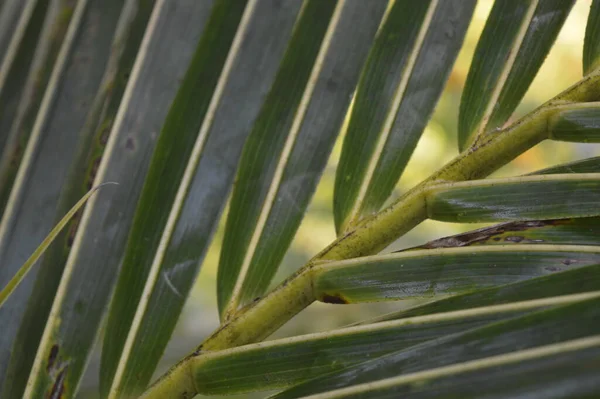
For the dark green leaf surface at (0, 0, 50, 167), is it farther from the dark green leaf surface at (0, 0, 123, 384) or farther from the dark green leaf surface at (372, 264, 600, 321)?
the dark green leaf surface at (372, 264, 600, 321)

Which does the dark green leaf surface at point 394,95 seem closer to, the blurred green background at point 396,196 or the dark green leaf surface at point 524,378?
the dark green leaf surface at point 524,378

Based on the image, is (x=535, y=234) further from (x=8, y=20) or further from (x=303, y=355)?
(x=8, y=20)

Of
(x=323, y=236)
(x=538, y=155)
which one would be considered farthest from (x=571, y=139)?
(x=538, y=155)

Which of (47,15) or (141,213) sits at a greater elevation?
(47,15)

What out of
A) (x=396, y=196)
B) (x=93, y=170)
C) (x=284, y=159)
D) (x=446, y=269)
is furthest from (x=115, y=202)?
(x=396, y=196)

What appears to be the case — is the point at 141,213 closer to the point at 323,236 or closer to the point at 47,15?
the point at 47,15

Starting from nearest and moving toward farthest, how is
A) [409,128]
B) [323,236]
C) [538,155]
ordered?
[409,128], [323,236], [538,155]
